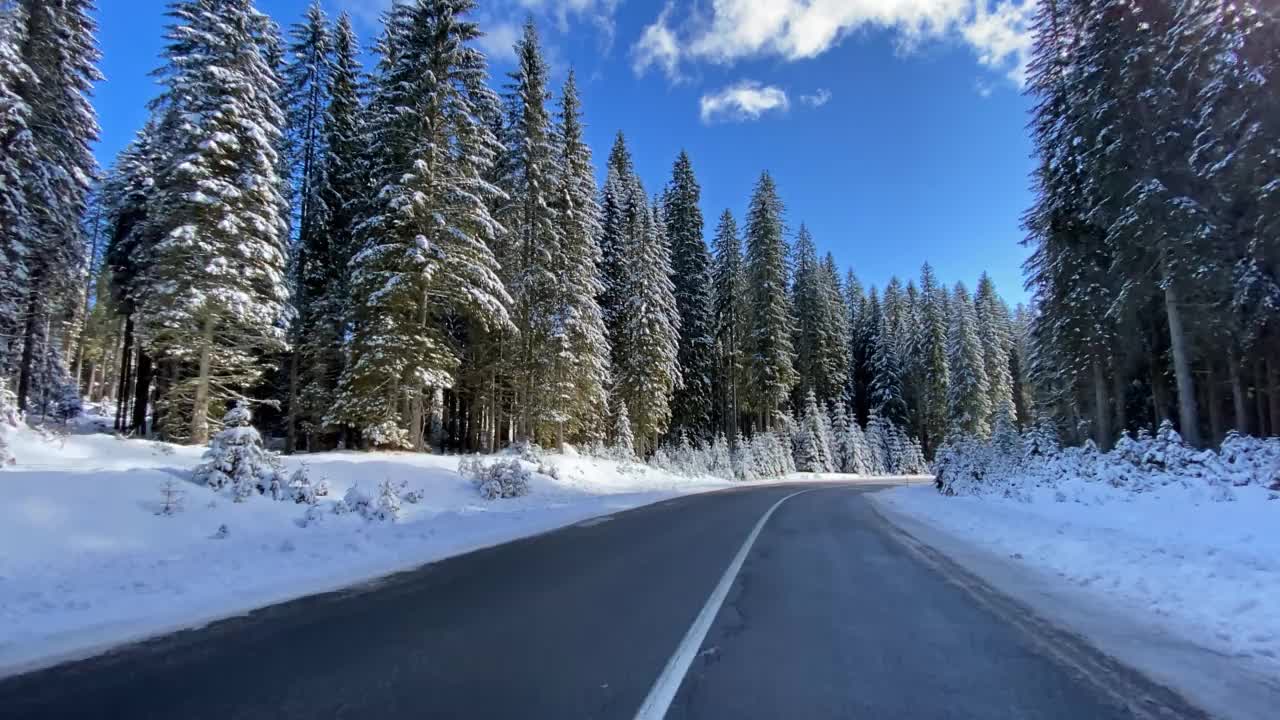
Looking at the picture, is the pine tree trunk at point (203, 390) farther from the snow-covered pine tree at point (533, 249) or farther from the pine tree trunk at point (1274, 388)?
the pine tree trunk at point (1274, 388)

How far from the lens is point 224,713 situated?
338 cm

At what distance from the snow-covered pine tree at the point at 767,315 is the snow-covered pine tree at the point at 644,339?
1084cm

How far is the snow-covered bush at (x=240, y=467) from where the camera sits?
982cm

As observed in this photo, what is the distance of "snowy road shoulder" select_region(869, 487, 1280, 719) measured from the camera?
13.8ft

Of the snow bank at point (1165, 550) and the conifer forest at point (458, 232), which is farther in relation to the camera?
the conifer forest at point (458, 232)

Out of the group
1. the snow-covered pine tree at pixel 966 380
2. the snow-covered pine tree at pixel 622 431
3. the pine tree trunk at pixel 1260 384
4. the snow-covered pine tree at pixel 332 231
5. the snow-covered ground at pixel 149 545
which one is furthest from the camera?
the snow-covered pine tree at pixel 966 380

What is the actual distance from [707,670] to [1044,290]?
26.2 m

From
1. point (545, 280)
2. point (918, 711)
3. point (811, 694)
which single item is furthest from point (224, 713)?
point (545, 280)

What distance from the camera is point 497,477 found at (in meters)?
17.1

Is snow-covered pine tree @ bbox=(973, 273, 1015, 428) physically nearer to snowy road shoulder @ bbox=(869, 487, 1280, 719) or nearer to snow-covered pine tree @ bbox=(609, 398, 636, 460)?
snow-covered pine tree @ bbox=(609, 398, 636, 460)

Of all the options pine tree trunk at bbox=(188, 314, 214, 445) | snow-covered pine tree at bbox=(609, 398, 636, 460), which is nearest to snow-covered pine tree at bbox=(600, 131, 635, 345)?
snow-covered pine tree at bbox=(609, 398, 636, 460)

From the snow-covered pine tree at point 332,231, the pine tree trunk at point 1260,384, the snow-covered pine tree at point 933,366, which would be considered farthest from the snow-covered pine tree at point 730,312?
the pine tree trunk at point 1260,384

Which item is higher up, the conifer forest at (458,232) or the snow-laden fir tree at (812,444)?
the conifer forest at (458,232)

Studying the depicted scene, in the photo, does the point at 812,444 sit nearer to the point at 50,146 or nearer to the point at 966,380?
the point at 966,380
